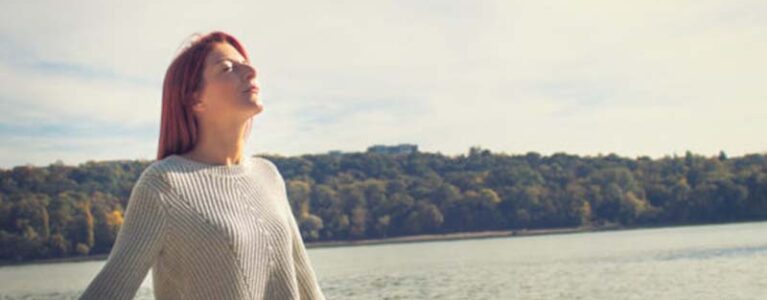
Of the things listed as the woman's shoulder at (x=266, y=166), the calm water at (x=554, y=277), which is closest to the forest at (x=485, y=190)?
the calm water at (x=554, y=277)

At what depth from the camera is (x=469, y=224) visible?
96.6 meters

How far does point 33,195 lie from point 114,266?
7734 centimetres

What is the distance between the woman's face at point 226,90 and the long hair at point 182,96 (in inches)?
0.8

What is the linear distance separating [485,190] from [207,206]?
90492mm

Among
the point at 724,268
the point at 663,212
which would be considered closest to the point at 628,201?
the point at 663,212

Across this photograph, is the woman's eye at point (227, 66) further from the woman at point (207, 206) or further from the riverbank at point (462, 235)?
the riverbank at point (462, 235)

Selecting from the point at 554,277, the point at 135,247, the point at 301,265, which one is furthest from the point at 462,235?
the point at 135,247

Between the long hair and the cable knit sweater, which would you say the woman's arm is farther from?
the long hair

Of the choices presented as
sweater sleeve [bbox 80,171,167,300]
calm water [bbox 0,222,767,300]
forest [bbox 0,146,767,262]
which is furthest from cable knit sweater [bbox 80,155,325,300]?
forest [bbox 0,146,767,262]

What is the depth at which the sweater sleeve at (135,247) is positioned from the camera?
2047 mm

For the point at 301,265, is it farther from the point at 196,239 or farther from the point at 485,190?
the point at 485,190

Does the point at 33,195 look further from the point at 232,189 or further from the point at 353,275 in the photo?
the point at 232,189

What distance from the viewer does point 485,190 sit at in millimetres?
92125

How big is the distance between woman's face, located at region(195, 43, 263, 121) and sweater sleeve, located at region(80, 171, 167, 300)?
0.78ft
